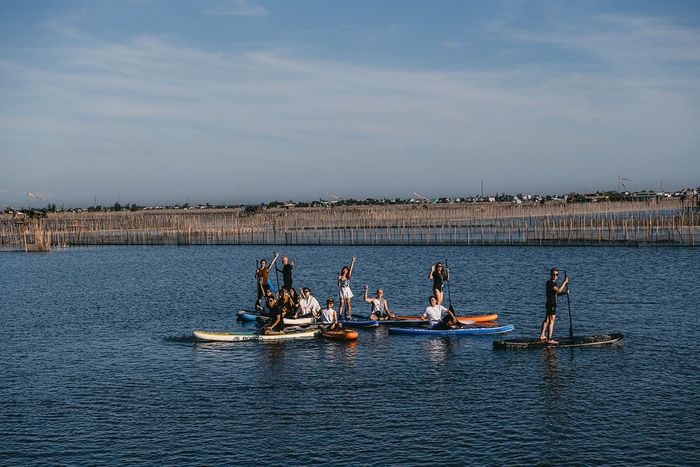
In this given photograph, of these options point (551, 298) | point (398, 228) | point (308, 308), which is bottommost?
point (308, 308)

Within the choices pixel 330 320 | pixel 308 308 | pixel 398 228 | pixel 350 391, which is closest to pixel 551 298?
pixel 350 391

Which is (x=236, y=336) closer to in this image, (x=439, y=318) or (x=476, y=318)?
(x=439, y=318)

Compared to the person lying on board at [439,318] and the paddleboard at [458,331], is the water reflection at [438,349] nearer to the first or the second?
the paddleboard at [458,331]

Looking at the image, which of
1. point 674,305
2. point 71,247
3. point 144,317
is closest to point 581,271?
point 674,305

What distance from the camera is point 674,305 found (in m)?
36.1

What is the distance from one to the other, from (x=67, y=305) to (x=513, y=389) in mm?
28185

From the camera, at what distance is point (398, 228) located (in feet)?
365

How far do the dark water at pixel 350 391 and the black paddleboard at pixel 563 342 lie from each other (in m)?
0.46

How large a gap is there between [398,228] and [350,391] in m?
90.0

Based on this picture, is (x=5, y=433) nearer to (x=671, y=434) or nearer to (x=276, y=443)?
(x=276, y=443)

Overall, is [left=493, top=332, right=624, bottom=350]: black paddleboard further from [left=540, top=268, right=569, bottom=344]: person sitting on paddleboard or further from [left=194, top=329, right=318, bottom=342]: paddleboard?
[left=194, top=329, right=318, bottom=342]: paddleboard

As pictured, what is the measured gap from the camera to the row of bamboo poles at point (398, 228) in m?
80.5

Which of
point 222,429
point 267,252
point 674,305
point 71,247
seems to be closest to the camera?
point 222,429

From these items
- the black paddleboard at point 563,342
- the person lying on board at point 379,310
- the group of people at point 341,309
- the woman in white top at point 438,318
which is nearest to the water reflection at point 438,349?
the woman in white top at point 438,318
